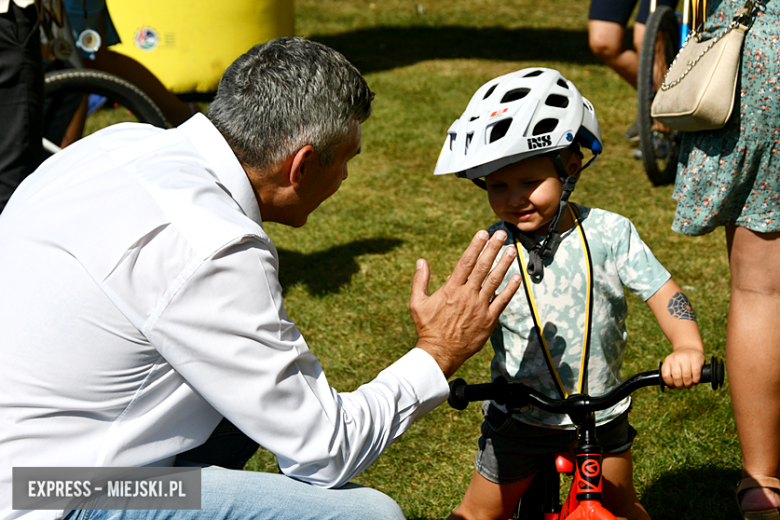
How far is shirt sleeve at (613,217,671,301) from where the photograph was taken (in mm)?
2285

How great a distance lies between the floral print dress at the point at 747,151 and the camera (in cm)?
251

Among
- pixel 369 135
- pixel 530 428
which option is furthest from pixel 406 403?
pixel 369 135

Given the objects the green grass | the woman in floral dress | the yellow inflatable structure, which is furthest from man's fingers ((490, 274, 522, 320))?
the yellow inflatable structure

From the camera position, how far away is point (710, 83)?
2.50m

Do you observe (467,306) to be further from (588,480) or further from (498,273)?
(588,480)

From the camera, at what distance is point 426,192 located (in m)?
6.30

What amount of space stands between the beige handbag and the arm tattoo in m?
0.66

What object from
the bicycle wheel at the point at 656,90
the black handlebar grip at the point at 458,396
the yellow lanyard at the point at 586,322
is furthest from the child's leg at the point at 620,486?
the bicycle wheel at the point at 656,90

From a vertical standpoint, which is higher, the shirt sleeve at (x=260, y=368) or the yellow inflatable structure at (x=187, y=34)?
the shirt sleeve at (x=260, y=368)

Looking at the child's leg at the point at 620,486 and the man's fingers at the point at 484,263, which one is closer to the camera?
the man's fingers at the point at 484,263

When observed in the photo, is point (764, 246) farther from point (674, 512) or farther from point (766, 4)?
point (674, 512)

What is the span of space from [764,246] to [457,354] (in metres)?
1.25

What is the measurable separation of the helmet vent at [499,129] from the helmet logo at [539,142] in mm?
106

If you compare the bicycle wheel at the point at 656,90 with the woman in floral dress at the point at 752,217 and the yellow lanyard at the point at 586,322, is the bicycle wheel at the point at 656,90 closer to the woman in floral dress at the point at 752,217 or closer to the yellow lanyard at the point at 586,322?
the woman in floral dress at the point at 752,217
